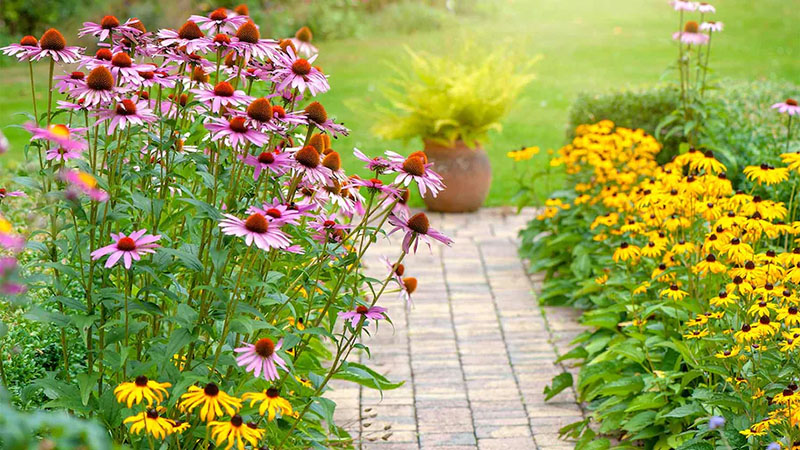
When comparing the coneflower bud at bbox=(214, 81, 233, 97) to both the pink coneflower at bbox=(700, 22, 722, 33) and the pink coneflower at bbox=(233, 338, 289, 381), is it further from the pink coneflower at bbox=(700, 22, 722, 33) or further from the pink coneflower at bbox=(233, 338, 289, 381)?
the pink coneflower at bbox=(700, 22, 722, 33)

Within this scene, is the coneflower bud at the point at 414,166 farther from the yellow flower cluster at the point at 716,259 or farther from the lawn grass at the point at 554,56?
the lawn grass at the point at 554,56

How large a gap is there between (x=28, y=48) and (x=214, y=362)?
0.94 m

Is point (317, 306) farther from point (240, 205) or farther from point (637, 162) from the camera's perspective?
point (637, 162)

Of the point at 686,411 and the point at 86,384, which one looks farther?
the point at 686,411

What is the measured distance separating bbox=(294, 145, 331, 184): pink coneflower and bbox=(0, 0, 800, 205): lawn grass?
463 cm

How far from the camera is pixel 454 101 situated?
634cm

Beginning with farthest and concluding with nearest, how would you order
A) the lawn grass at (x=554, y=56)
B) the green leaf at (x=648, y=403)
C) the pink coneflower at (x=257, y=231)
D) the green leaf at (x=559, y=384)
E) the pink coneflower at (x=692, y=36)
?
the lawn grass at (x=554, y=56) → the pink coneflower at (x=692, y=36) → the green leaf at (x=559, y=384) → the green leaf at (x=648, y=403) → the pink coneflower at (x=257, y=231)

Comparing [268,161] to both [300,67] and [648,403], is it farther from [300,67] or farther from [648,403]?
[648,403]

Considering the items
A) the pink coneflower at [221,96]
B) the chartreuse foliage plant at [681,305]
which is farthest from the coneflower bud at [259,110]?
the chartreuse foliage plant at [681,305]

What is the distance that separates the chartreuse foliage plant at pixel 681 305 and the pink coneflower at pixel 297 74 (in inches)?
50.4

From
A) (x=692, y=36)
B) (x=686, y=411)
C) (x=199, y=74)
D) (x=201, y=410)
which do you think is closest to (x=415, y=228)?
(x=201, y=410)

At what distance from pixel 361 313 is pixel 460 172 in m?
3.99

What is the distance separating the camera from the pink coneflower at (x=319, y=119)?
8.17 ft

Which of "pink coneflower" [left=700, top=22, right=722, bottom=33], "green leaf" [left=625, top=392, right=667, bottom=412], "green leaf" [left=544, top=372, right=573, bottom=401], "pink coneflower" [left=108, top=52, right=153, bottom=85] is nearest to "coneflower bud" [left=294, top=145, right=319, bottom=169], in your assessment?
"pink coneflower" [left=108, top=52, right=153, bottom=85]
